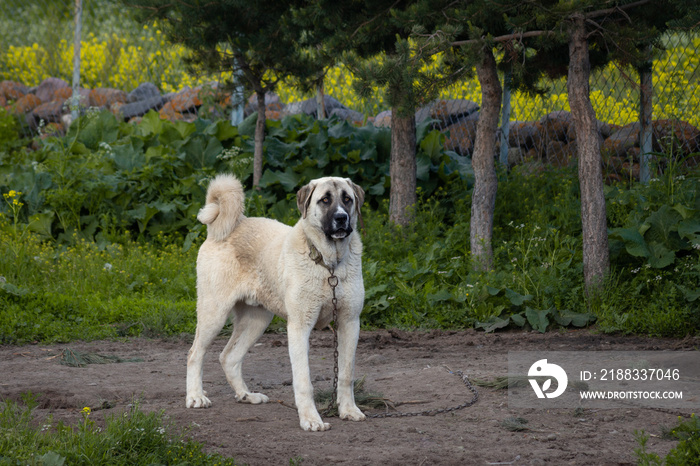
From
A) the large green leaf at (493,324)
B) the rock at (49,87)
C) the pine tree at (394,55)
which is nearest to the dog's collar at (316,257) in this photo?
the pine tree at (394,55)

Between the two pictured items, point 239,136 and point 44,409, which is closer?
point 44,409

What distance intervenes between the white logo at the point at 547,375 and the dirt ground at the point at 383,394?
0.25 meters

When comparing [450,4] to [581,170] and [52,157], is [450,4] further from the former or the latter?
[52,157]

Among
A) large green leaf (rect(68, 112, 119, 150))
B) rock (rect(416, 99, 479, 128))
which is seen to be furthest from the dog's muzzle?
large green leaf (rect(68, 112, 119, 150))

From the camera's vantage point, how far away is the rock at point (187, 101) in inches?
519

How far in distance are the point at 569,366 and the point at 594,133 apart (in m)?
2.68

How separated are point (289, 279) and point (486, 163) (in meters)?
3.95

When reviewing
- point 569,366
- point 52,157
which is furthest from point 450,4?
point 52,157

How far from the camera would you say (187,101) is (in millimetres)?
13234

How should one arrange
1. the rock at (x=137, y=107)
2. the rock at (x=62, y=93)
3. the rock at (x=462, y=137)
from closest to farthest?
1. the rock at (x=462, y=137)
2. the rock at (x=137, y=107)
3. the rock at (x=62, y=93)

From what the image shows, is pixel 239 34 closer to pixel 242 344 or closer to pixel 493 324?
pixel 493 324

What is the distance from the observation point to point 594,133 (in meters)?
7.27

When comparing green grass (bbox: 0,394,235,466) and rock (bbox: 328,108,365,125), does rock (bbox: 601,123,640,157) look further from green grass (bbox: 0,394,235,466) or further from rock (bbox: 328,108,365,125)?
green grass (bbox: 0,394,235,466)

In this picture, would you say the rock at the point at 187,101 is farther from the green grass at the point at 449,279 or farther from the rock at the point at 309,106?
the green grass at the point at 449,279
